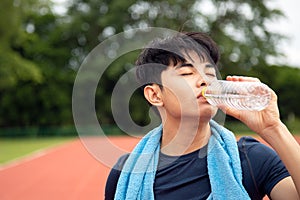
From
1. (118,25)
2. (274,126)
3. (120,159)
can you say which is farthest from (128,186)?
(118,25)

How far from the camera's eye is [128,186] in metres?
1.67

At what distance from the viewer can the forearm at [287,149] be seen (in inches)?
53.4

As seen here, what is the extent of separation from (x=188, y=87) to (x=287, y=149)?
1.23 feet

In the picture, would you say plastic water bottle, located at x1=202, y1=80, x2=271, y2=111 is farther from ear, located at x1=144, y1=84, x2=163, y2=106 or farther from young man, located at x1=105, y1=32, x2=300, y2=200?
ear, located at x1=144, y1=84, x2=163, y2=106

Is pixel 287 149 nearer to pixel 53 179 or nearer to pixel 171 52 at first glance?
pixel 171 52

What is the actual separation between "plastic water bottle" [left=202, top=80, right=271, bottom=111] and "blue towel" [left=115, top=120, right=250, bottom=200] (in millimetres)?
169

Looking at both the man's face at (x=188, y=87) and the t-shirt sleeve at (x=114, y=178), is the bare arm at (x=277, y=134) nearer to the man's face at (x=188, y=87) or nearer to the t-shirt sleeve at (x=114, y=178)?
the man's face at (x=188, y=87)

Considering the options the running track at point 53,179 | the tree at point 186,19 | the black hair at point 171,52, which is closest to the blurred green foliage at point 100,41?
the tree at point 186,19

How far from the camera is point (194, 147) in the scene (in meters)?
1.69

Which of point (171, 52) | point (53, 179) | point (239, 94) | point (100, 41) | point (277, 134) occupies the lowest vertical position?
point (53, 179)

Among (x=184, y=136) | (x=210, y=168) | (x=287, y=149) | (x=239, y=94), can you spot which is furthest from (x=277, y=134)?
(x=184, y=136)

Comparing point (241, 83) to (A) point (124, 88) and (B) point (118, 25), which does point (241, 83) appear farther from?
(B) point (118, 25)

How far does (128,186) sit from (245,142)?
0.41m

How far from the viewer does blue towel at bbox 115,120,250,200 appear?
4.95 ft
